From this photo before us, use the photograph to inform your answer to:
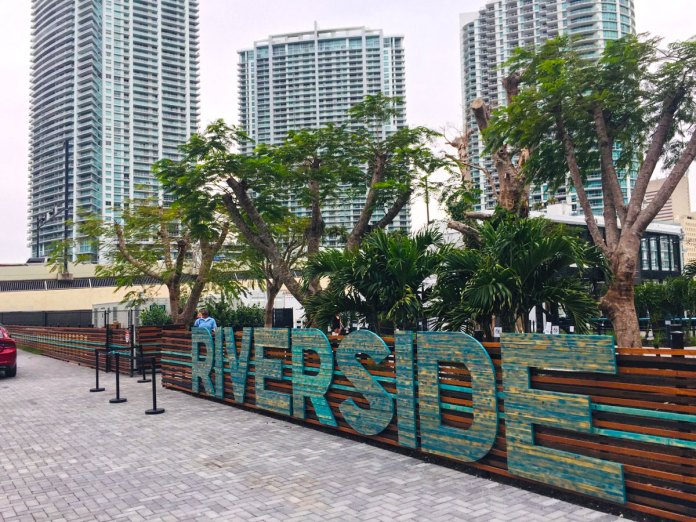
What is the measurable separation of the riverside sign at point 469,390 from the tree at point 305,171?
4.16 metres

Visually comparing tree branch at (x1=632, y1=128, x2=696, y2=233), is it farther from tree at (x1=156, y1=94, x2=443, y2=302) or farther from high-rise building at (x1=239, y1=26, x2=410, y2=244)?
high-rise building at (x1=239, y1=26, x2=410, y2=244)

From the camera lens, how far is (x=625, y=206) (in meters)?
12.0

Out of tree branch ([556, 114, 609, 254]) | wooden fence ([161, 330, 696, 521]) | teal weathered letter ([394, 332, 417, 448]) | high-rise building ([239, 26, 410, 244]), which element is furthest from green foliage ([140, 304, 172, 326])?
high-rise building ([239, 26, 410, 244])

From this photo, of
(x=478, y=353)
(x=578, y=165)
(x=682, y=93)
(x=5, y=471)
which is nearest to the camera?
(x=478, y=353)

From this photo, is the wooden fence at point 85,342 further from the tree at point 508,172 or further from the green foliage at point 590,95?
the green foliage at point 590,95

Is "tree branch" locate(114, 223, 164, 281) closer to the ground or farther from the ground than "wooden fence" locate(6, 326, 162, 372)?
farther from the ground

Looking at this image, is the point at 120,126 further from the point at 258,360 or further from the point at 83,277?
the point at 258,360

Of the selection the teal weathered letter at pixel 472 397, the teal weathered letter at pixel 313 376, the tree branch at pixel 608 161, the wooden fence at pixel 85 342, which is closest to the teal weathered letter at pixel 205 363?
the wooden fence at pixel 85 342

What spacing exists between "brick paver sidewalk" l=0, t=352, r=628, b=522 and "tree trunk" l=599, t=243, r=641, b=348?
285 inches

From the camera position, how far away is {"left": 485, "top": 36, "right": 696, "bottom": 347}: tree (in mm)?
11039

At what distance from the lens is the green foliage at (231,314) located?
78.4ft

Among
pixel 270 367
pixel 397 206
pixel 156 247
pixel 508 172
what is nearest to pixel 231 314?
pixel 156 247

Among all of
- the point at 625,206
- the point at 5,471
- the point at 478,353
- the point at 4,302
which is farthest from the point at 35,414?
the point at 4,302

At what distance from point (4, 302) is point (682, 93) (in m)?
40.7
